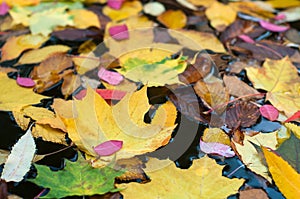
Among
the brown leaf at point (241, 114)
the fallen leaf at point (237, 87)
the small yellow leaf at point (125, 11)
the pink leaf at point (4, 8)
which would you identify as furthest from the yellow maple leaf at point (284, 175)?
the pink leaf at point (4, 8)

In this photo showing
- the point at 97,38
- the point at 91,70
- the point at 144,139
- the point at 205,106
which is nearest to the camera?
the point at 144,139

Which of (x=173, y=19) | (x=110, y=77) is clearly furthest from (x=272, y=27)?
(x=110, y=77)

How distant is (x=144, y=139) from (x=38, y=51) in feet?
1.70

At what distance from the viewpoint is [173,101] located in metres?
1.08

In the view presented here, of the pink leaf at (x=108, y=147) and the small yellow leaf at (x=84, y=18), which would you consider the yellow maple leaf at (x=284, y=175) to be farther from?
the small yellow leaf at (x=84, y=18)

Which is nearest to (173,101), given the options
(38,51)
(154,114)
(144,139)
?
(154,114)

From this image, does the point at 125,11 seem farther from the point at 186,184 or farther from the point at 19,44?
the point at 186,184

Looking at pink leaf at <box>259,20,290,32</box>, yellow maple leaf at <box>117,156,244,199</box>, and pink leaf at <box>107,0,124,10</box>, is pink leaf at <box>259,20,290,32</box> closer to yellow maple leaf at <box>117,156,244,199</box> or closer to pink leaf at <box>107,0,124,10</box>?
pink leaf at <box>107,0,124,10</box>

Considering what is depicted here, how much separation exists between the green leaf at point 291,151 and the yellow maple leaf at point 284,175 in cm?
5

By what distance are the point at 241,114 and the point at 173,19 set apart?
1.64ft

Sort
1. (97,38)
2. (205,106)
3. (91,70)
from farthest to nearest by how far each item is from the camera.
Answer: (97,38), (91,70), (205,106)

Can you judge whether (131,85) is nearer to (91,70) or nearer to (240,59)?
(91,70)

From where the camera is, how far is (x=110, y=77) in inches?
45.2

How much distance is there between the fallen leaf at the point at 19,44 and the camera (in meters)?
1.26
